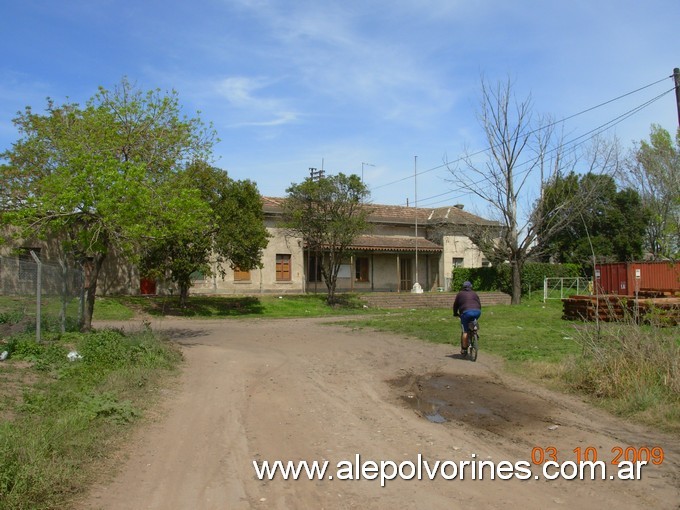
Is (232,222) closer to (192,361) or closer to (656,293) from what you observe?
(192,361)

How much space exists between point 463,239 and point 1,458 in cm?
4096

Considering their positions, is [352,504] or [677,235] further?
[677,235]

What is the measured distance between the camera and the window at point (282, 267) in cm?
3756

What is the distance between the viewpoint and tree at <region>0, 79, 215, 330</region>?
1275 cm

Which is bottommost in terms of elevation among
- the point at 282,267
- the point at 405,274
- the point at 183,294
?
the point at 183,294

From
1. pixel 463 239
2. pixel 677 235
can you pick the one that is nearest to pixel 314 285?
pixel 463 239

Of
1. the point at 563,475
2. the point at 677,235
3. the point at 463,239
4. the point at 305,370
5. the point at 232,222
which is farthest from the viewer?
the point at 463,239

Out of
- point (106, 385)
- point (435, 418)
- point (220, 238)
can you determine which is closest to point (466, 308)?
point (435, 418)

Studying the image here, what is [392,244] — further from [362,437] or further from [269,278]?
[362,437]

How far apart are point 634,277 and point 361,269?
18.2 m

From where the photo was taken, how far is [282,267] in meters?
37.7

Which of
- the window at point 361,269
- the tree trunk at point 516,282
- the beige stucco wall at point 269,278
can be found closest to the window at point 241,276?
the beige stucco wall at point 269,278

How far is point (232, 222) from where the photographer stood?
27.4 m
